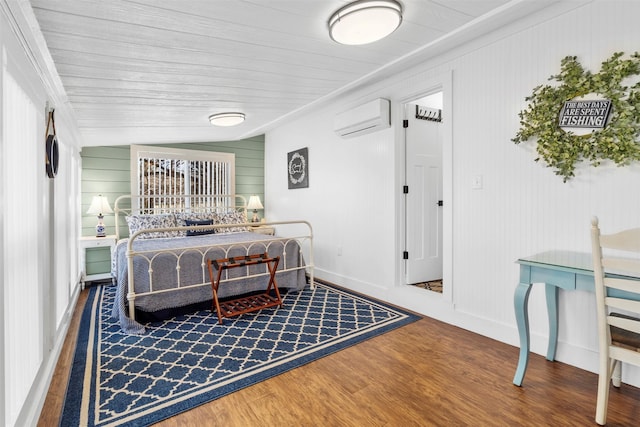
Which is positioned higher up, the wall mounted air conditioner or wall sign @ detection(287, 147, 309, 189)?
the wall mounted air conditioner

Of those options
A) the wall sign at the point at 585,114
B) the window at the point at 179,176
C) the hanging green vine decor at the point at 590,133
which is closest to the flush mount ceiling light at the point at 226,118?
the window at the point at 179,176

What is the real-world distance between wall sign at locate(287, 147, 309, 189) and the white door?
1.68m

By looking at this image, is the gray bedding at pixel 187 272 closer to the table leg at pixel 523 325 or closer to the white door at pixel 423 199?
the white door at pixel 423 199

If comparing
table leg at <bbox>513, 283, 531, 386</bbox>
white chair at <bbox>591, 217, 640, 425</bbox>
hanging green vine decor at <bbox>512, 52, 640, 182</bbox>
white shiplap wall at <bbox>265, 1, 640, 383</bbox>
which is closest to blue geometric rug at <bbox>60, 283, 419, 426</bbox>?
white shiplap wall at <bbox>265, 1, 640, 383</bbox>

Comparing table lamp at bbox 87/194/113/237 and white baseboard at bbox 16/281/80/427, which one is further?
table lamp at bbox 87/194/113/237

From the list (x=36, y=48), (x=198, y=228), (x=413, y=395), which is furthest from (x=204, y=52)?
(x=413, y=395)

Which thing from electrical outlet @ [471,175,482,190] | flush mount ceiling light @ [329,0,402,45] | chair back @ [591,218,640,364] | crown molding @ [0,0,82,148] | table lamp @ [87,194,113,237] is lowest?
chair back @ [591,218,640,364]

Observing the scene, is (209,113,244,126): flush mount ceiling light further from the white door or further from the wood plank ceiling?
the white door

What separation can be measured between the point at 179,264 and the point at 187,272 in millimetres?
119

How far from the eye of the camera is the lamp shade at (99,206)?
4218 millimetres

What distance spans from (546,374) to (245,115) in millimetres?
3696

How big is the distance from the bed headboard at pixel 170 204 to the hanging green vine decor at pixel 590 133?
164 inches

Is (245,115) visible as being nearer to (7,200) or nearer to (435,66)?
(435,66)

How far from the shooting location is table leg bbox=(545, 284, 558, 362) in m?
2.21
